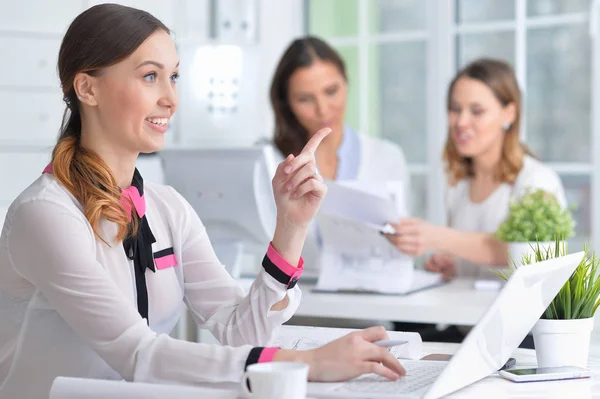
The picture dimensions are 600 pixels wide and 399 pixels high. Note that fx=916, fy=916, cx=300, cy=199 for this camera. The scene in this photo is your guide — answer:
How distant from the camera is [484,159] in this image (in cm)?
331

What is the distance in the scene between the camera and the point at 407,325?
9.68 ft

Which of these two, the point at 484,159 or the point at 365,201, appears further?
the point at 484,159

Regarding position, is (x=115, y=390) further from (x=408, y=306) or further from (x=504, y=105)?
(x=504, y=105)

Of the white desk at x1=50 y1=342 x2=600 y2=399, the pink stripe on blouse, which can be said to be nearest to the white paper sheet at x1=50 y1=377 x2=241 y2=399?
the white desk at x1=50 y1=342 x2=600 y2=399

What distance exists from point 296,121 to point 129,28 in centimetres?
199

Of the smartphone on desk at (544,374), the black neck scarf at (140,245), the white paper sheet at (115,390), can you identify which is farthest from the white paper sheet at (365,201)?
the white paper sheet at (115,390)

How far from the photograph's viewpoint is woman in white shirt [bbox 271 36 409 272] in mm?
3443

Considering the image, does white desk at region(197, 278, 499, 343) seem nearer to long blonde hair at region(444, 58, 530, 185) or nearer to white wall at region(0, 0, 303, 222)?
long blonde hair at region(444, 58, 530, 185)

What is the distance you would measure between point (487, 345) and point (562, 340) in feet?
0.82

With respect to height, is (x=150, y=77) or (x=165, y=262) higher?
(x=150, y=77)

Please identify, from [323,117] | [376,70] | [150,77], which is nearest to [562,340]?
[150,77]

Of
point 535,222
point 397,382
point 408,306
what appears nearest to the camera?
point 397,382

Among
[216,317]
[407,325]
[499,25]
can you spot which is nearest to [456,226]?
[407,325]

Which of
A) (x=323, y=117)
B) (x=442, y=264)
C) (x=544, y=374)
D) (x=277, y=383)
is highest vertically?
(x=323, y=117)
